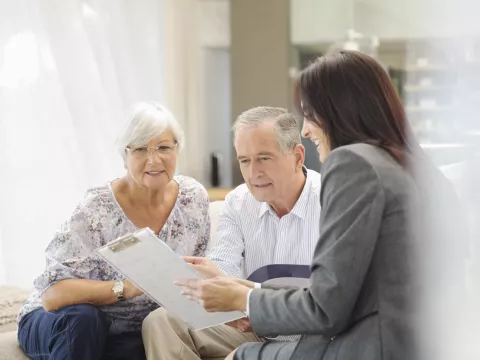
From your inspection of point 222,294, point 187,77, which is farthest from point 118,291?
point 187,77

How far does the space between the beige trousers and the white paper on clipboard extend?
1.31 feet

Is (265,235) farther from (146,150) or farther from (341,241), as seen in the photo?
(341,241)

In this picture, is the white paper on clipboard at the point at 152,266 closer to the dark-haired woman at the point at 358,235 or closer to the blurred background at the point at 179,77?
the dark-haired woman at the point at 358,235

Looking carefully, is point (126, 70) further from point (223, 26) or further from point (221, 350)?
point (221, 350)

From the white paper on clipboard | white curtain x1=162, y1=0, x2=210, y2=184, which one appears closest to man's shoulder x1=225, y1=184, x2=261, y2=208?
the white paper on clipboard

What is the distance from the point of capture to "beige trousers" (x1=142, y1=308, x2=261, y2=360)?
1638 millimetres

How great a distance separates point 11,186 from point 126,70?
1.10 m

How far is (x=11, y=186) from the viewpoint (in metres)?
2.78

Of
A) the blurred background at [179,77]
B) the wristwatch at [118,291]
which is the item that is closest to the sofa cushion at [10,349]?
the wristwatch at [118,291]

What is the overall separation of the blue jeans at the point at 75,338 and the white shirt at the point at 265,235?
0.33 meters

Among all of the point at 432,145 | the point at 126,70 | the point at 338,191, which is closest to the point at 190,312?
the point at 338,191

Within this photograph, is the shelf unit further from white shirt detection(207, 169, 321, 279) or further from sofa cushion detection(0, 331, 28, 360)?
sofa cushion detection(0, 331, 28, 360)

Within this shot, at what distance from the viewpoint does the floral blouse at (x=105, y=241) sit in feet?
5.85

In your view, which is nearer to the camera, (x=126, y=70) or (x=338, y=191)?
(x=338, y=191)
